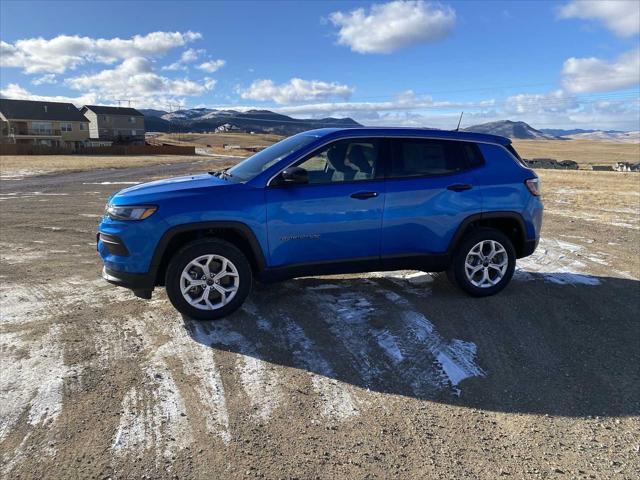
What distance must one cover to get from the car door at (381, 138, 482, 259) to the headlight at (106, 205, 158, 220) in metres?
2.27

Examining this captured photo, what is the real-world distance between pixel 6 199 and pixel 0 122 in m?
75.8

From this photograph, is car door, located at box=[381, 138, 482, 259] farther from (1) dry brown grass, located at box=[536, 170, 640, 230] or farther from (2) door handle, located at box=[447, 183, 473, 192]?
(1) dry brown grass, located at box=[536, 170, 640, 230]

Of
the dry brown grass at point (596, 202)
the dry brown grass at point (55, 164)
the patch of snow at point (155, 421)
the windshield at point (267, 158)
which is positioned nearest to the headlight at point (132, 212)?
the windshield at point (267, 158)

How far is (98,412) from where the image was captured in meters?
3.20

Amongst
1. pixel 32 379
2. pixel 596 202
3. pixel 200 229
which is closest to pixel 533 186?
pixel 200 229

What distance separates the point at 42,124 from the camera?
7788 centimetres

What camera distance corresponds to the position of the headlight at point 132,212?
4324 mm

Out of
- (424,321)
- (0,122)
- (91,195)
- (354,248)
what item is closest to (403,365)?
(424,321)

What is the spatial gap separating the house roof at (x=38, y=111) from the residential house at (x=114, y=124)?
7.03 metres

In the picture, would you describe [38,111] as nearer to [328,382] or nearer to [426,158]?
[426,158]

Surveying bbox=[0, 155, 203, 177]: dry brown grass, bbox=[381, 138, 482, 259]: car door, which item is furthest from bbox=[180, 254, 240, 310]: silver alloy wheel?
bbox=[0, 155, 203, 177]: dry brown grass

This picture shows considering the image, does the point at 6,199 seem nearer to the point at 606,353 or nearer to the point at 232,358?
the point at 232,358

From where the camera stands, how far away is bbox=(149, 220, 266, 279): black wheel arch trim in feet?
14.3

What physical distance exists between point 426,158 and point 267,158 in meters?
1.71
